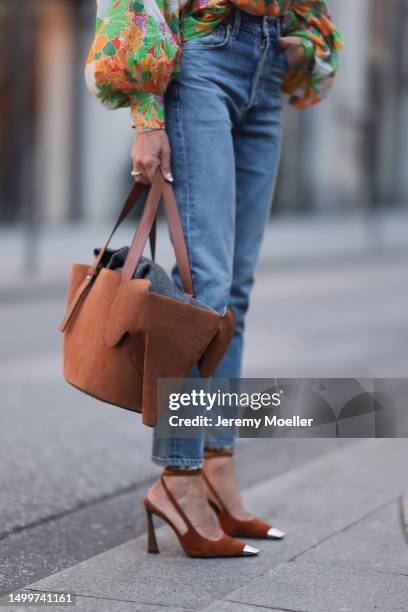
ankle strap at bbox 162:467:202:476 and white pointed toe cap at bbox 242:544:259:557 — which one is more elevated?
ankle strap at bbox 162:467:202:476

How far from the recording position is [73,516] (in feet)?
11.1

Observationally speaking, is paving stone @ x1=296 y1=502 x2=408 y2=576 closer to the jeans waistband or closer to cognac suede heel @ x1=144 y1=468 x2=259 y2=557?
cognac suede heel @ x1=144 y1=468 x2=259 y2=557

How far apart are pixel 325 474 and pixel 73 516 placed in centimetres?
92

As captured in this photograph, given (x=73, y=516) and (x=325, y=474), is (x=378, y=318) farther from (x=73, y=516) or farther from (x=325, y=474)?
(x=73, y=516)

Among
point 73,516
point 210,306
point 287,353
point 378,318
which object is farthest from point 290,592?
point 378,318

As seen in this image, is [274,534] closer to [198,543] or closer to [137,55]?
[198,543]

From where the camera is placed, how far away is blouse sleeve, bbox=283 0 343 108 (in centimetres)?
300

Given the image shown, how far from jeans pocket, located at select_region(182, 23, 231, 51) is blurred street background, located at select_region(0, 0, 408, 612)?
1.31 m

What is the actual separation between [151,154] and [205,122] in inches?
6.3

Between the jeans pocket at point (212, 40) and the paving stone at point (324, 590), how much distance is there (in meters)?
1.26

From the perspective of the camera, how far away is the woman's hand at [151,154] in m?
2.73

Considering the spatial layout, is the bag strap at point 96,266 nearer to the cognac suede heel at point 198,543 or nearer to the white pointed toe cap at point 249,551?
the cognac suede heel at point 198,543

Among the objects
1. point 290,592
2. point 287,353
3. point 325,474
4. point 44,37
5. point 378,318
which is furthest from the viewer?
point 44,37

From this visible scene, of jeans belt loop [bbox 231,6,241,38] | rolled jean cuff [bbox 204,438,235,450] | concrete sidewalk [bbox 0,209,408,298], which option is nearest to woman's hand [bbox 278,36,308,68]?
jeans belt loop [bbox 231,6,241,38]
